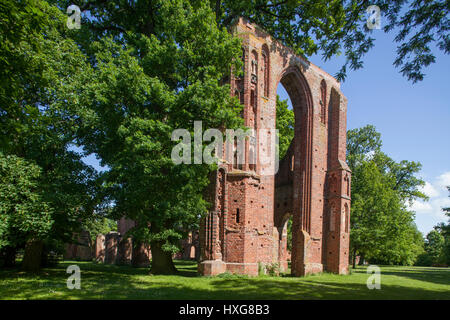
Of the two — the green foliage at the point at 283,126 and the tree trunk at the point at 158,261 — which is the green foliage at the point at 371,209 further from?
the tree trunk at the point at 158,261

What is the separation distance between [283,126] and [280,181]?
6.07m

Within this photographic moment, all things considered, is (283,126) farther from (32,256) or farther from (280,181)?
(32,256)

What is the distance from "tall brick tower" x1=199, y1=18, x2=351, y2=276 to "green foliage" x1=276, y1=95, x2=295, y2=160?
3683 mm

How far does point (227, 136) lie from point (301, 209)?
27.8ft

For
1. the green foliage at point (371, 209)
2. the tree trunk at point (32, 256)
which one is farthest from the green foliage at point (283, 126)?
the tree trunk at point (32, 256)

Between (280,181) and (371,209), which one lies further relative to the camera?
(371,209)

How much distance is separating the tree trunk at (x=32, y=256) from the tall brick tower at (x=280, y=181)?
7.10 metres

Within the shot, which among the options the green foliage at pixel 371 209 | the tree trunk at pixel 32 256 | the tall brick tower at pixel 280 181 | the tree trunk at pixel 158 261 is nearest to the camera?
the tree trunk at pixel 32 256

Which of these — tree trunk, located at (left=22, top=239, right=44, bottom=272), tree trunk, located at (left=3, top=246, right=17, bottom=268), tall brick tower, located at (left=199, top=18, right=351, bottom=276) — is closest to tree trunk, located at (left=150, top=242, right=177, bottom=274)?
tall brick tower, located at (left=199, top=18, right=351, bottom=276)

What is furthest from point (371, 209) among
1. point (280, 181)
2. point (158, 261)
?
point (158, 261)

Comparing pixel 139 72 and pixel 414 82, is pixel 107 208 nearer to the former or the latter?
pixel 139 72

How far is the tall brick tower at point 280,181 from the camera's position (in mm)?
14672

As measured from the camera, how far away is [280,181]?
899 inches

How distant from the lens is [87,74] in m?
13.0
